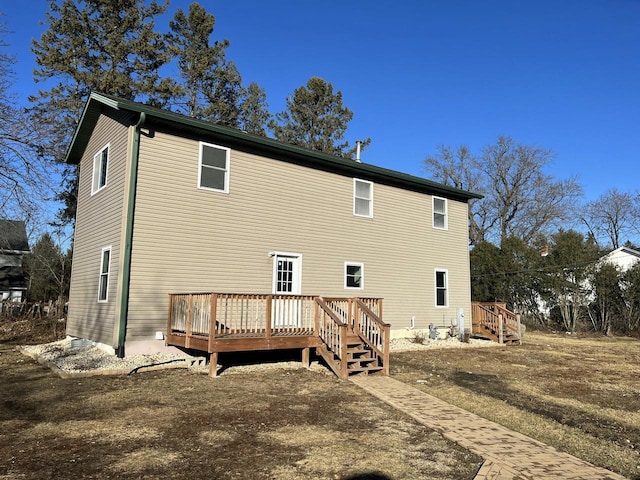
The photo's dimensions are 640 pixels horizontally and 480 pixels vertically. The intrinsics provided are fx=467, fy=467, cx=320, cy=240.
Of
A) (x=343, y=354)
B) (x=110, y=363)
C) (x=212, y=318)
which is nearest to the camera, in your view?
(x=212, y=318)

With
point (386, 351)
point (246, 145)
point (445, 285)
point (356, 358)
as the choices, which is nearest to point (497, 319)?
point (445, 285)

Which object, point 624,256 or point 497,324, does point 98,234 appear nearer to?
point 497,324

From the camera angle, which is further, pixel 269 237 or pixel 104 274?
pixel 269 237

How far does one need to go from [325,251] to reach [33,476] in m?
10.4

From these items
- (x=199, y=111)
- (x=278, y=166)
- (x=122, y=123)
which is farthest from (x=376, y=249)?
(x=199, y=111)

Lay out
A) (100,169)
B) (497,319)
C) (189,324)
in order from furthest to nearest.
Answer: (497,319) → (100,169) → (189,324)

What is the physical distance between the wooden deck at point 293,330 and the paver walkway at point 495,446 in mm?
1952

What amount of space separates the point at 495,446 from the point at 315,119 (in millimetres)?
32748

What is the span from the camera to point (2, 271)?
27.4 meters

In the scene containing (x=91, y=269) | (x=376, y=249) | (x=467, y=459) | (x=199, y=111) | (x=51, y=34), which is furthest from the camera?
(x=199, y=111)

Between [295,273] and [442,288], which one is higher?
[295,273]

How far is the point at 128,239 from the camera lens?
1041cm

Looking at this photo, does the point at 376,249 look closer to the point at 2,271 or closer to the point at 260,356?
the point at 260,356

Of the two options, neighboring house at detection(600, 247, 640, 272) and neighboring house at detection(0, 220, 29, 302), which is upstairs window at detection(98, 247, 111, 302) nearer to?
neighboring house at detection(0, 220, 29, 302)
